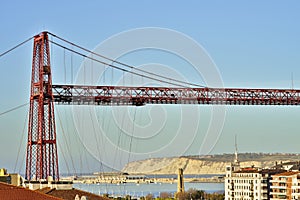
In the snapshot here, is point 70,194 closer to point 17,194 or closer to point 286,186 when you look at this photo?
→ point 17,194

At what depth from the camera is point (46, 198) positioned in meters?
22.4

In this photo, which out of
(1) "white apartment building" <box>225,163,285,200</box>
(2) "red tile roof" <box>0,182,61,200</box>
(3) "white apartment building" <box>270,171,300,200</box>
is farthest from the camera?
(1) "white apartment building" <box>225,163,285,200</box>

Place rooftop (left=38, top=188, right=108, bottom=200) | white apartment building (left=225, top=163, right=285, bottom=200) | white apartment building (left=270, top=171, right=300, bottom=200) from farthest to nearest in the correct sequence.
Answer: white apartment building (left=225, top=163, right=285, bottom=200) → white apartment building (left=270, top=171, right=300, bottom=200) → rooftop (left=38, top=188, right=108, bottom=200)

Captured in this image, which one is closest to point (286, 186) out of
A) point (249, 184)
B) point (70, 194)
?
point (249, 184)

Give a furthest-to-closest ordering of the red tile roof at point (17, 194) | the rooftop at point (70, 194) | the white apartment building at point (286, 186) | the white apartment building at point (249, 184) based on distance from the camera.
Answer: the white apartment building at point (249, 184) → the white apartment building at point (286, 186) → the rooftop at point (70, 194) → the red tile roof at point (17, 194)

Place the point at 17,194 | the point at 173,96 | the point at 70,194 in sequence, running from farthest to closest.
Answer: the point at 173,96, the point at 70,194, the point at 17,194

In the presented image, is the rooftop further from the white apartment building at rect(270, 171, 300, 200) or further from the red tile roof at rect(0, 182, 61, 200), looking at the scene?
the white apartment building at rect(270, 171, 300, 200)

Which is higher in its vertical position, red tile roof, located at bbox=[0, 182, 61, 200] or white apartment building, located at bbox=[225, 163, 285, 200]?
white apartment building, located at bbox=[225, 163, 285, 200]

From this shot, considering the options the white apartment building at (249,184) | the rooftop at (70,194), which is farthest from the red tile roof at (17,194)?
the white apartment building at (249,184)

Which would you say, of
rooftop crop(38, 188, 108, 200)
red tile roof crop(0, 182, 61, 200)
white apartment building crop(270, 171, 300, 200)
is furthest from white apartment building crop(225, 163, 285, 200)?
red tile roof crop(0, 182, 61, 200)

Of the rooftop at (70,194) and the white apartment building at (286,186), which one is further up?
the white apartment building at (286,186)

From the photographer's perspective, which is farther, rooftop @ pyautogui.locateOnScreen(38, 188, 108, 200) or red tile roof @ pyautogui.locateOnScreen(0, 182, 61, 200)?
rooftop @ pyautogui.locateOnScreen(38, 188, 108, 200)

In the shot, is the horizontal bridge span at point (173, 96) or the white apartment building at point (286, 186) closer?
the horizontal bridge span at point (173, 96)

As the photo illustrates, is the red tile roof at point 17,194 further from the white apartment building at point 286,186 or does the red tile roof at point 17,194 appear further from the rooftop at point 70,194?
the white apartment building at point 286,186
